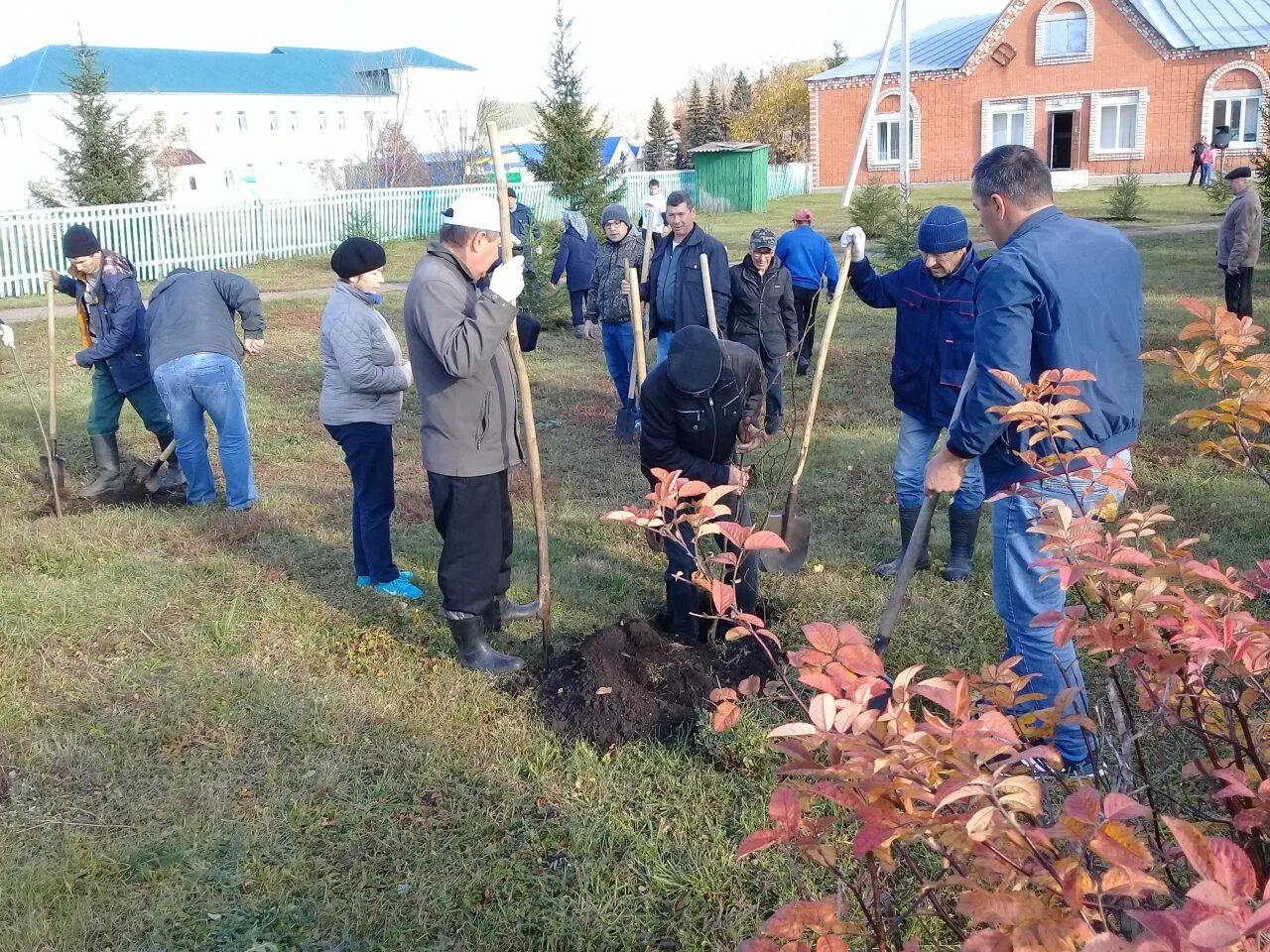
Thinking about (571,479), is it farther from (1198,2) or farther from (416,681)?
(1198,2)

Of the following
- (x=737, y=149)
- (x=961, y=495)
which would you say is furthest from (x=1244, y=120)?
(x=961, y=495)

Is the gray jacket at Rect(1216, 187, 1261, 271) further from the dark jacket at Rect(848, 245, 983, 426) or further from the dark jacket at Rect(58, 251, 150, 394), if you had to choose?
the dark jacket at Rect(58, 251, 150, 394)

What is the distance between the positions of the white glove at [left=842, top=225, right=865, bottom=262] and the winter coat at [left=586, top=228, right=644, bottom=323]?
132 inches

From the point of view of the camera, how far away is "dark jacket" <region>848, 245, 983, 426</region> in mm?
4676

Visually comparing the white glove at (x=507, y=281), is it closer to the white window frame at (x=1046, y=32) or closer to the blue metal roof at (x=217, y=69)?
the white window frame at (x=1046, y=32)

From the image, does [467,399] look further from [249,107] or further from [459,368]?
[249,107]

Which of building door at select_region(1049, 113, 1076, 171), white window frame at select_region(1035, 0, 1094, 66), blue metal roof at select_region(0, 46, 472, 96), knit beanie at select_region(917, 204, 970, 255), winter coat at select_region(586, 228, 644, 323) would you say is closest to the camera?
knit beanie at select_region(917, 204, 970, 255)

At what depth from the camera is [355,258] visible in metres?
5.02

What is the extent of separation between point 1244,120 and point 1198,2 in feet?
15.6

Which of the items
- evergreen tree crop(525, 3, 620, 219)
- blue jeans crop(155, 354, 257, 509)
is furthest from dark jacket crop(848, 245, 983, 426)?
evergreen tree crop(525, 3, 620, 219)

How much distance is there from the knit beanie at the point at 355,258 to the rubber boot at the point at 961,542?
3.08m

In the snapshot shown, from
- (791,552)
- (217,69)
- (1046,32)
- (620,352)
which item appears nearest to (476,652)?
(791,552)

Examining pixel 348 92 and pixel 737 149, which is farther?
pixel 348 92

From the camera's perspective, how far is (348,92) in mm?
60719
